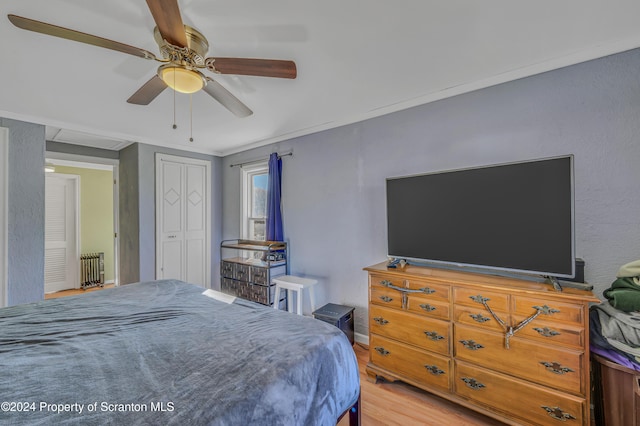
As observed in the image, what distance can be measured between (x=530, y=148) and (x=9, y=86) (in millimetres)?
4202

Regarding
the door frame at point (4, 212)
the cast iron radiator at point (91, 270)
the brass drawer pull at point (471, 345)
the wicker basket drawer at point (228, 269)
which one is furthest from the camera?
the cast iron radiator at point (91, 270)

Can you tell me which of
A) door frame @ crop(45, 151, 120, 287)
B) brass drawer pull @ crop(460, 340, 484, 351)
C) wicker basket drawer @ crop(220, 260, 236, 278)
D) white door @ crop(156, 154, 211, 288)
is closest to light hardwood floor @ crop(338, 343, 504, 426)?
brass drawer pull @ crop(460, 340, 484, 351)

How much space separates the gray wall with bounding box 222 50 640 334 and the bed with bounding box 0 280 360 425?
4.84 ft

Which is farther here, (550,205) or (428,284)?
(428,284)

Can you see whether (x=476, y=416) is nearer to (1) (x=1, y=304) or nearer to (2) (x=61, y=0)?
(2) (x=61, y=0)

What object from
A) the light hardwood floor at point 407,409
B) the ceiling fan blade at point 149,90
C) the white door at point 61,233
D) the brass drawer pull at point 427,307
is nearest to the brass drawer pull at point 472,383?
the light hardwood floor at point 407,409

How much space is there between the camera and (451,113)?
7.63 feet

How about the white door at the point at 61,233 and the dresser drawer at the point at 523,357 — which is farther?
the white door at the point at 61,233

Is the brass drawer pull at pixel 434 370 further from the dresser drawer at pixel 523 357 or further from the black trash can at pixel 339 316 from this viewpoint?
the black trash can at pixel 339 316

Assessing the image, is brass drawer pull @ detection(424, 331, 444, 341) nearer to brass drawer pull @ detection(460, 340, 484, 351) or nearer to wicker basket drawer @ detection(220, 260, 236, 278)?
brass drawer pull @ detection(460, 340, 484, 351)

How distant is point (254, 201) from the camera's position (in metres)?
4.27

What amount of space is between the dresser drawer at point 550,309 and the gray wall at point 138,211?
Answer: 425cm

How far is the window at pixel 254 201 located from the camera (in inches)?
163

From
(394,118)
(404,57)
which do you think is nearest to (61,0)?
(404,57)
